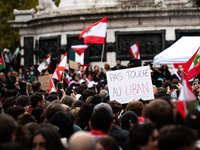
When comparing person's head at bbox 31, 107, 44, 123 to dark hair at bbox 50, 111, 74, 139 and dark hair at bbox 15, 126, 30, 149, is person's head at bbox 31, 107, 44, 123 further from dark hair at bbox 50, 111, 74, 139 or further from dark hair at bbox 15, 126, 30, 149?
dark hair at bbox 15, 126, 30, 149

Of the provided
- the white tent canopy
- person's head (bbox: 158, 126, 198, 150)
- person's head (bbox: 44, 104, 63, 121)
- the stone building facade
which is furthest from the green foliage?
person's head (bbox: 158, 126, 198, 150)

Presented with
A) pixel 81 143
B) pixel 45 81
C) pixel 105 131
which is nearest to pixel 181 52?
pixel 45 81

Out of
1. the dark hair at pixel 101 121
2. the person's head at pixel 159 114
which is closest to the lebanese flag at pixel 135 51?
the person's head at pixel 159 114

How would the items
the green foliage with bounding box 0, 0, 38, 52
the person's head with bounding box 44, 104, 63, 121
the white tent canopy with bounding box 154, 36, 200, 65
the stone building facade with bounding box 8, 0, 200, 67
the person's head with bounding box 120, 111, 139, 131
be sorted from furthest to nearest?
the green foliage with bounding box 0, 0, 38, 52 < the stone building facade with bounding box 8, 0, 200, 67 < the white tent canopy with bounding box 154, 36, 200, 65 < the person's head with bounding box 44, 104, 63, 121 < the person's head with bounding box 120, 111, 139, 131

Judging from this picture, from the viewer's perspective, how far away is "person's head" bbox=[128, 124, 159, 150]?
390 cm

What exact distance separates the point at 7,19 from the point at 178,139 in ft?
151

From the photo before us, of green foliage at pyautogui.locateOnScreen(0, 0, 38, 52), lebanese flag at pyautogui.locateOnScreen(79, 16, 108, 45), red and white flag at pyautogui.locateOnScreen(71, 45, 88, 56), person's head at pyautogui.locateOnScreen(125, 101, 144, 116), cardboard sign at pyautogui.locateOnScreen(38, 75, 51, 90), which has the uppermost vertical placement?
green foliage at pyautogui.locateOnScreen(0, 0, 38, 52)

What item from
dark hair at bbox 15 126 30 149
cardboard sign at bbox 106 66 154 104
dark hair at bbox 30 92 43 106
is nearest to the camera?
dark hair at bbox 15 126 30 149

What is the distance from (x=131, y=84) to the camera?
796cm

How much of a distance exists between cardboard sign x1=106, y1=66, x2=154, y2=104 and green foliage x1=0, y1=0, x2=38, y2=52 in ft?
129

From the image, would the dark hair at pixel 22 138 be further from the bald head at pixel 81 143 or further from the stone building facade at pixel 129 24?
the stone building facade at pixel 129 24

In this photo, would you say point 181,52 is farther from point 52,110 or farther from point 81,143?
point 81,143

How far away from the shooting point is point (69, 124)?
4.99m

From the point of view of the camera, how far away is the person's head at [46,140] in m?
4.04
